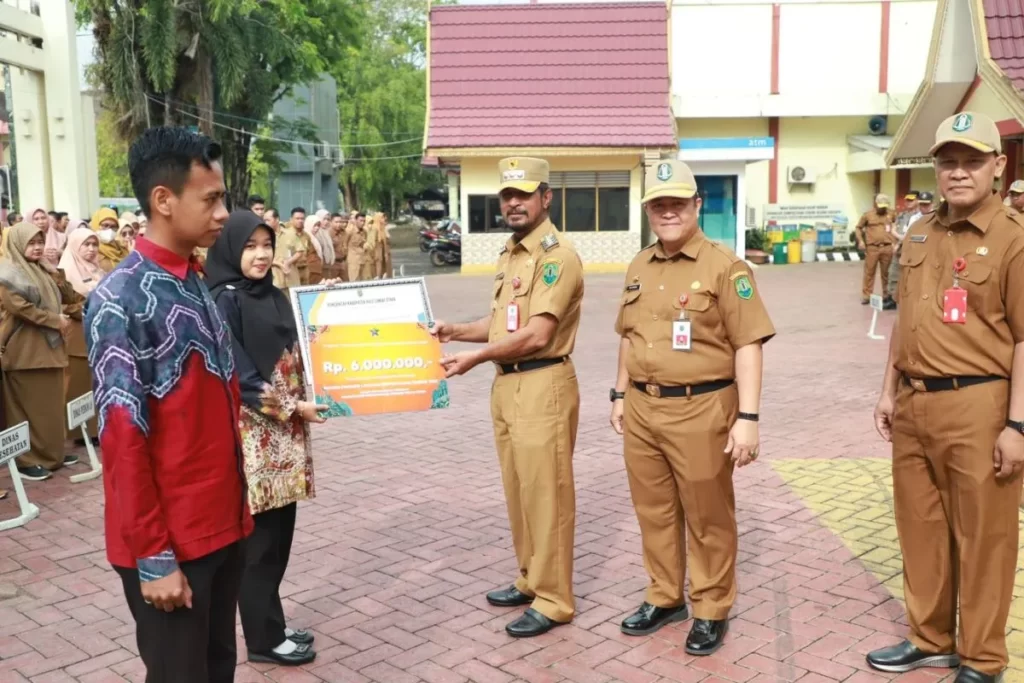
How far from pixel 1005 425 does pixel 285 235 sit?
45.8 feet

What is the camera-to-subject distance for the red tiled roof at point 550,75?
80.8 feet

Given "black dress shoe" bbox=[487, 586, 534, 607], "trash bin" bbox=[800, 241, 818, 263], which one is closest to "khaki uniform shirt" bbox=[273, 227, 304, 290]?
"black dress shoe" bbox=[487, 586, 534, 607]

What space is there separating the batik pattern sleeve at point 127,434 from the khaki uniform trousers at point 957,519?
109 inches

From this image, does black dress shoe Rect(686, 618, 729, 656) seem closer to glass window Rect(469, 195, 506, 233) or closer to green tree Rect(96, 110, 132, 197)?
glass window Rect(469, 195, 506, 233)

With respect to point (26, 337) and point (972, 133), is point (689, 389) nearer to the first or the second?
point (972, 133)

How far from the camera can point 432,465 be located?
7.36 metres

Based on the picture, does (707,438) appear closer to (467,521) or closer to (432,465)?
(467,521)

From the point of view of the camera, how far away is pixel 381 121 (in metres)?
46.9

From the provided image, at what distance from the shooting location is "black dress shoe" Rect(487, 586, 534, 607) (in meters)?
4.68

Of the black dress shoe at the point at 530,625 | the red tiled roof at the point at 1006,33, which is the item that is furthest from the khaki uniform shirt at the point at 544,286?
the red tiled roof at the point at 1006,33

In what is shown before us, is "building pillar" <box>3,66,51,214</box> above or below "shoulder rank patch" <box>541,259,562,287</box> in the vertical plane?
above

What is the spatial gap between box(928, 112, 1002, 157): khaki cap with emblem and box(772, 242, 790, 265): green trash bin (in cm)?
2492

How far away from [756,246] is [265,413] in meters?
26.0

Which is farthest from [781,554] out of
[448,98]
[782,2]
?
[782,2]
